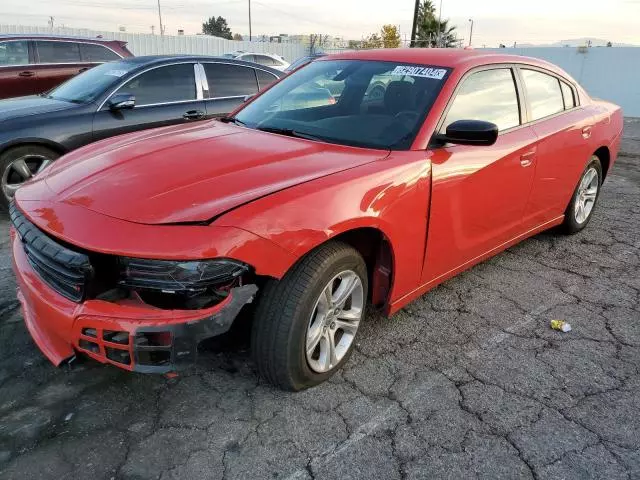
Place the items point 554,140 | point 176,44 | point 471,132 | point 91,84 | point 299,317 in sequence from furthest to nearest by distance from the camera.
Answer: point 176,44
point 91,84
point 554,140
point 471,132
point 299,317

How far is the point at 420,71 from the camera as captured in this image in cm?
321

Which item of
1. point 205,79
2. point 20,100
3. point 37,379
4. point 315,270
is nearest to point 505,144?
point 315,270

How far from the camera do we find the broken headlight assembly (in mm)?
2020

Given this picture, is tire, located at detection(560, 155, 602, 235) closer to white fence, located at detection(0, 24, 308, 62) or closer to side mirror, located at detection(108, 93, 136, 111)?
side mirror, located at detection(108, 93, 136, 111)

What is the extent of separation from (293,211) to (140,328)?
0.77 meters

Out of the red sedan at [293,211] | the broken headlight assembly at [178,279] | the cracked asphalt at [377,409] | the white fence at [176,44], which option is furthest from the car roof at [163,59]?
the white fence at [176,44]

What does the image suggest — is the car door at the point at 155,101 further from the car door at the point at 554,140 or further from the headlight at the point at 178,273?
the headlight at the point at 178,273

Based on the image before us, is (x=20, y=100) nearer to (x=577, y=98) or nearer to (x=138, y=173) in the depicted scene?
(x=138, y=173)

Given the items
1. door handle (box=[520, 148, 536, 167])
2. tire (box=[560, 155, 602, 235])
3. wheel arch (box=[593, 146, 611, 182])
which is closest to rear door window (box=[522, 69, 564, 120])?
door handle (box=[520, 148, 536, 167])

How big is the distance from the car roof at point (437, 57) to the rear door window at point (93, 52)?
5.92 metres

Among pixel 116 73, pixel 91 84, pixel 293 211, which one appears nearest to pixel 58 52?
pixel 91 84

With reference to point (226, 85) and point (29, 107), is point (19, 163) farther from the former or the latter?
point (226, 85)

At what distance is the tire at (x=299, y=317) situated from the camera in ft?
7.39

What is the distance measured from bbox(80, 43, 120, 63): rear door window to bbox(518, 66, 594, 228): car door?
6.94 metres
